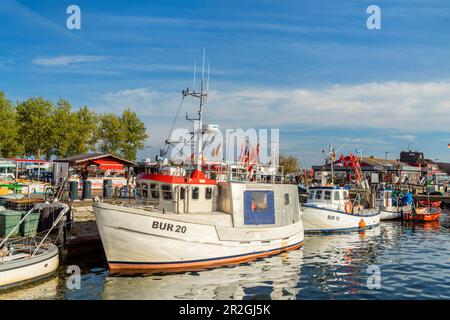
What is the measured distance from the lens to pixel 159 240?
1750 cm

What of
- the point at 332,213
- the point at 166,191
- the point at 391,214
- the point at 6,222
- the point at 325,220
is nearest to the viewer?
the point at 166,191

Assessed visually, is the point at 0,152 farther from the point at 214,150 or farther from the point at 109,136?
the point at 214,150

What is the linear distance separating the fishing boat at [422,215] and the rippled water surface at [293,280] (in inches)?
714

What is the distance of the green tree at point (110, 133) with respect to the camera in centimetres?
8088

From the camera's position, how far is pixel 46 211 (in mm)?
22016

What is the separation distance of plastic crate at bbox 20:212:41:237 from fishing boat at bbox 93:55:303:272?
5.83 meters

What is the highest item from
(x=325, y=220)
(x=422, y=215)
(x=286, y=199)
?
(x=286, y=199)

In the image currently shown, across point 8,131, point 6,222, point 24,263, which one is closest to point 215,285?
point 24,263

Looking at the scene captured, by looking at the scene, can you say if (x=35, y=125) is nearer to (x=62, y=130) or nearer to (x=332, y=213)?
(x=62, y=130)

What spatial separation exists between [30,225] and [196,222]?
31.6 ft

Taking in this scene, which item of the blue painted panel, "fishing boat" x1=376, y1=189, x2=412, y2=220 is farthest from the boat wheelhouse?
the blue painted panel
